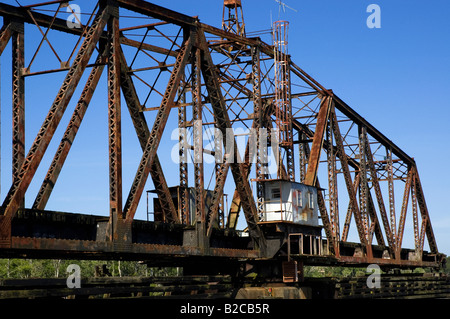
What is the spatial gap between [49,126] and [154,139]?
5061 mm

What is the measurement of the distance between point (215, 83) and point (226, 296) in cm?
927

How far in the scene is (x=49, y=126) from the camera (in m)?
24.4

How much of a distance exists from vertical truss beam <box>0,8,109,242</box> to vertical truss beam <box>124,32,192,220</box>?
A: 13.2ft

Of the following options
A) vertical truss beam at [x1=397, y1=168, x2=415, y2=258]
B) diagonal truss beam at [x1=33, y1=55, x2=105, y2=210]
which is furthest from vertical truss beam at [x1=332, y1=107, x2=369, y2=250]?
diagonal truss beam at [x1=33, y1=55, x2=105, y2=210]

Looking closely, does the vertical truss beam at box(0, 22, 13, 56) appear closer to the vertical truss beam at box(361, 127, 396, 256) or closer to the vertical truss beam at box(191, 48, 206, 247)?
the vertical truss beam at box(191, 48, 206, 247)

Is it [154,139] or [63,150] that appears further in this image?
[154,139]

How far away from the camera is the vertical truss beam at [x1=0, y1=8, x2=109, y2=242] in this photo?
2264 cm

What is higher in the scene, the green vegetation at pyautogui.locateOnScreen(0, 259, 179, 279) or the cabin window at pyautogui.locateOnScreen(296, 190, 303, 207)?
the cabin window at pyautogui.locateOnScreen(296, 190, 303, 207)

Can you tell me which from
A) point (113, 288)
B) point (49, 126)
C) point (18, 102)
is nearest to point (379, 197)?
point (113, 288)

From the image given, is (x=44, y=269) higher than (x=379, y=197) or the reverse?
the reverse

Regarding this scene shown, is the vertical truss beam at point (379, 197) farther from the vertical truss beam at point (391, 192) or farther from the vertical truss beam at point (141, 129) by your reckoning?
the vertical truss beam at point (141, 129)

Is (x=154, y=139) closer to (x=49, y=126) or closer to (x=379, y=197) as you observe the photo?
(x=49, y=126)

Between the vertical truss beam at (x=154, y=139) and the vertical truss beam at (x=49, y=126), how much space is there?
4.04 metres
